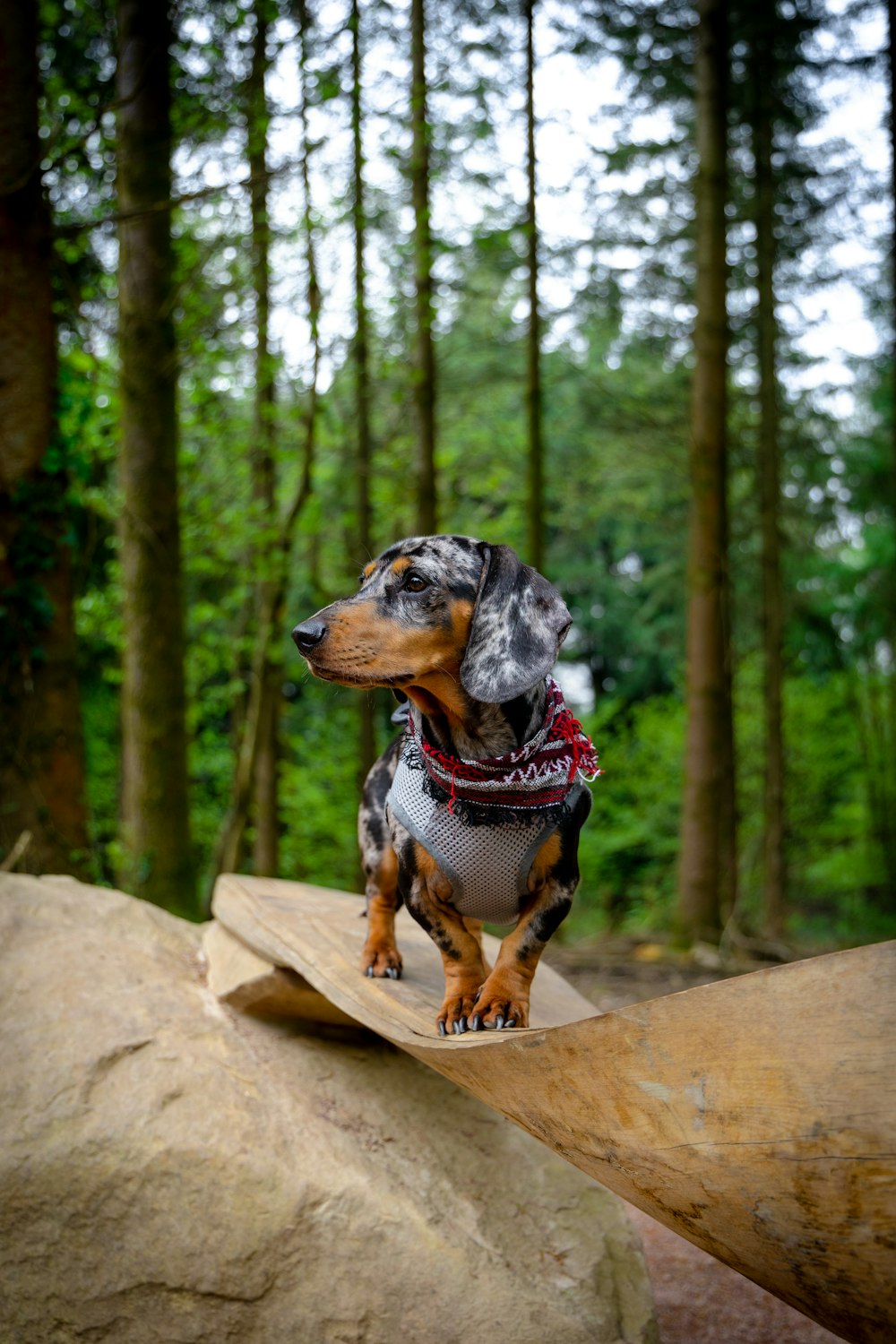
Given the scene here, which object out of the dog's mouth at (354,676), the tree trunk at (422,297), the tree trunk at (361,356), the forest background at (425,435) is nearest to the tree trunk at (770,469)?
the forest background at (425,435)

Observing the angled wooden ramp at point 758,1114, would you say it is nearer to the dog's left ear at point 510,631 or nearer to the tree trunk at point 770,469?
the dog's left ear at point 510,631

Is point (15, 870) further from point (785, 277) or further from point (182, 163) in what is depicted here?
point (785, 277)

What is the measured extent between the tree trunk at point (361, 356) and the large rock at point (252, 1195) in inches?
182

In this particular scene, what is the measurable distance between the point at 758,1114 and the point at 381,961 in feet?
5.45

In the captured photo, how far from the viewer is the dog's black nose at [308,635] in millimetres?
2395

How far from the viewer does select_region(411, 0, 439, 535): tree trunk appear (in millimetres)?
8219

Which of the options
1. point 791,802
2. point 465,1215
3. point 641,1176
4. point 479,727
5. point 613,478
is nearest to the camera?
point 641,1176

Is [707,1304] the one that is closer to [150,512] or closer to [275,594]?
[150,512]

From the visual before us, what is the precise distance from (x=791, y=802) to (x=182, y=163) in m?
12.0

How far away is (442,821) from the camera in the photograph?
8.84ft

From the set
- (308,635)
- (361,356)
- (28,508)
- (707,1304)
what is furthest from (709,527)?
(308,635)

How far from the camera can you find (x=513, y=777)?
2.61 meters

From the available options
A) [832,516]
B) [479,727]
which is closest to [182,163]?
[479,727]

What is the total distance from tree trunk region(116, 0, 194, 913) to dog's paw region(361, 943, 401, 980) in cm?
391
